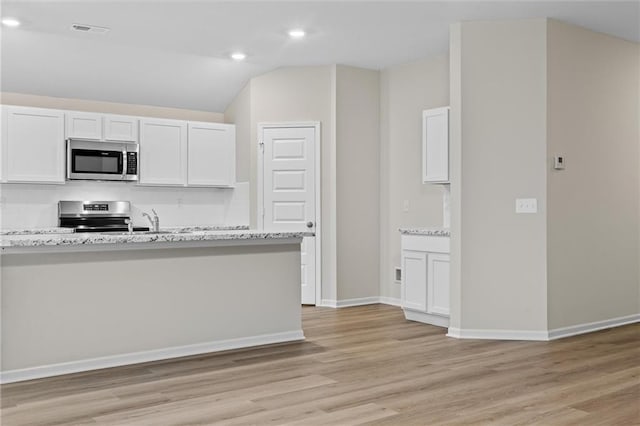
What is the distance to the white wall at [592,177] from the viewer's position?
203 inches

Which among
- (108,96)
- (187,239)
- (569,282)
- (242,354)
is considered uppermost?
(108,96)

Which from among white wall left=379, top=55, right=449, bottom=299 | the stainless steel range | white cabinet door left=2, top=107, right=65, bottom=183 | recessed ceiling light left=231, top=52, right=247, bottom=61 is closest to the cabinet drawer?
white wall left=379, top=55, right=449, bottom=299

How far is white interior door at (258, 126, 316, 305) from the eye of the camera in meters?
6.91

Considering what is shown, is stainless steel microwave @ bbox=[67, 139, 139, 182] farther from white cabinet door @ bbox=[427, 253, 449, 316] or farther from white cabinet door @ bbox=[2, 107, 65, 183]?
white cabinet door @ bbox=[427, 253, 449, 316]

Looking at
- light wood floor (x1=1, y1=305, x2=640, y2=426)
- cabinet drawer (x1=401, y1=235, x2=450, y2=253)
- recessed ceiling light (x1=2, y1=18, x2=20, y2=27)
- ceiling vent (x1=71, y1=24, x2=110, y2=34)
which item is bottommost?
light wood floor (x1=1, y1=305, x2=640, y2=426)

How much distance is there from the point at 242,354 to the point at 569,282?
9.26 ft

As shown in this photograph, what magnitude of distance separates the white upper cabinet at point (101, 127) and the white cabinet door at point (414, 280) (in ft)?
11.0

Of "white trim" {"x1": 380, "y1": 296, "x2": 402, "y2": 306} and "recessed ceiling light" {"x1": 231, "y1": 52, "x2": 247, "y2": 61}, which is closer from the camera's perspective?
"recessed ceiling light" {"x1": 231, "y1": 52, "x2": 247, "y2": 61}

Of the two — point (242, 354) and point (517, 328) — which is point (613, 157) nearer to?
point (517, 328)

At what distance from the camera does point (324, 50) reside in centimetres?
619

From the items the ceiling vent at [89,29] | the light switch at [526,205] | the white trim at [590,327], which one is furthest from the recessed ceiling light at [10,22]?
the white trim at [590,327]

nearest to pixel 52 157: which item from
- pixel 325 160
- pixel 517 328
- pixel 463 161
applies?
pixel 325 160

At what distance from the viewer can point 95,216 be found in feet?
22.8

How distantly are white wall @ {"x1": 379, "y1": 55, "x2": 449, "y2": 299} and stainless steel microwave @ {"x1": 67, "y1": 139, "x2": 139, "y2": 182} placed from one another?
2.83 metres
